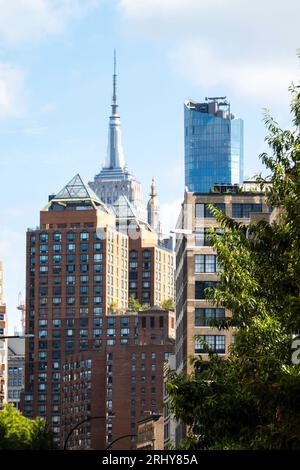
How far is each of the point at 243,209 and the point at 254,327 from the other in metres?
130

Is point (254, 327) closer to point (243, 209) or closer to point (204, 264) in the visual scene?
point (204, 264)

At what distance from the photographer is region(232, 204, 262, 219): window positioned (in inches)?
7052

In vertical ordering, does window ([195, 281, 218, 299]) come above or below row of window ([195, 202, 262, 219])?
below

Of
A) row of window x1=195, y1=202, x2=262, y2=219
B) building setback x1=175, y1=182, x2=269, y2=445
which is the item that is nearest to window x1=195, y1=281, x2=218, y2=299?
building setback x1=175, y1=182, x2=269, y2=445

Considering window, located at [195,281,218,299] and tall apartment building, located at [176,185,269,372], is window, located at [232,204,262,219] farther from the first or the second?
window, located at [195,281,218,299]

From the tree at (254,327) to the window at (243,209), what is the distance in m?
124

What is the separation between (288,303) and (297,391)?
4.07 metres

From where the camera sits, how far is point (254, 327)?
5022 centimetres

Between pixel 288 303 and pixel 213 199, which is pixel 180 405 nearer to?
pixel 288 303

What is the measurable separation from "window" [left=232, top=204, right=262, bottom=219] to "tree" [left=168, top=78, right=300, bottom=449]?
124m

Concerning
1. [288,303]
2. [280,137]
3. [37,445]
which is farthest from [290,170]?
[37,445]

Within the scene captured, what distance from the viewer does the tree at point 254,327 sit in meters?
48.2

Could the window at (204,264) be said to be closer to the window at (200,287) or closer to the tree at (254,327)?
the window at (200,287)

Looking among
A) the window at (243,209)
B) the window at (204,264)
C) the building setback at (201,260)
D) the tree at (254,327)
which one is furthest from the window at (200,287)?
the tree at (254,327)
